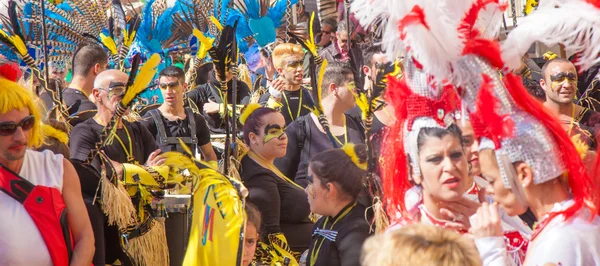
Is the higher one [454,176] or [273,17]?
[273,17]

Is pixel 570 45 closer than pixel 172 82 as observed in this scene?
Yes

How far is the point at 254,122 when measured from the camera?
5648 millimetres

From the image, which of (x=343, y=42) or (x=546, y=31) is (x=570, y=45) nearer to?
(x=546, y=31)

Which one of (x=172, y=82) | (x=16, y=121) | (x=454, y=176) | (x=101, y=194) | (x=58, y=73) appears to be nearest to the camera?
(x=454, y=176)

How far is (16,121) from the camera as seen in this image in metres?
3.99

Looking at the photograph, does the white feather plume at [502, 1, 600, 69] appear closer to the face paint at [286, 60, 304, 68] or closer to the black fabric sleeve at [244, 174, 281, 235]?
the black fabric sleeve at [244, 174, 281, 235]

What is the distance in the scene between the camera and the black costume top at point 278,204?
17.0 ft

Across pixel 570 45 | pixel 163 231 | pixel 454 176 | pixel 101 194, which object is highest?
pixel 570 45

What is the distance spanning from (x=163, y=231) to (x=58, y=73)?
2987 millimetres

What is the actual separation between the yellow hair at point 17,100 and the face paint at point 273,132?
5.48ft

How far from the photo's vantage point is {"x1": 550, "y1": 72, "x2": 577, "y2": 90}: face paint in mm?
6934

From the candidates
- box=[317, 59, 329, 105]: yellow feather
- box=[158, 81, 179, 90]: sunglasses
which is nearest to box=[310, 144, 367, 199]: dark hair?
box=[317, 59, 329, 105]: yellow feather

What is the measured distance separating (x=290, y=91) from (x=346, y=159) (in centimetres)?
321

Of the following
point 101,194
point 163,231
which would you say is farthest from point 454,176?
point 163,231
